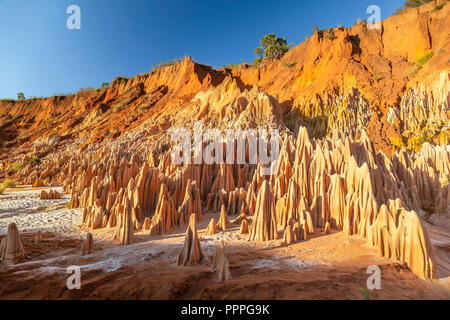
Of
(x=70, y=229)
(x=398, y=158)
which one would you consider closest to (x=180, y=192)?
(x=70, y=229)

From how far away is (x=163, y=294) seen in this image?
3.42 m

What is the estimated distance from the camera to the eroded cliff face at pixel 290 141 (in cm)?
682

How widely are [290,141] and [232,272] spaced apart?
771cm

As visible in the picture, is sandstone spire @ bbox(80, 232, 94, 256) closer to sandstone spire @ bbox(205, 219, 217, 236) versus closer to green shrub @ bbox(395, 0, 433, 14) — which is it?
sandstone spire @ bbox(205, 219, 217, 236)

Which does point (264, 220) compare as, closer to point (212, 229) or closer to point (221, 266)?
A: point (212, 229)

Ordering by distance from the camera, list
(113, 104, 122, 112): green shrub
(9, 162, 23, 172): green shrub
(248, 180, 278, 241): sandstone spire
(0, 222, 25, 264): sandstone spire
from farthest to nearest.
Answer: (113, 104, 122, 112): green shrub < (9, 162, 23, 172): green shrub < (248, 180, 278, 241): sandstone spire < (0, 222, 25, 264): sandstone spire

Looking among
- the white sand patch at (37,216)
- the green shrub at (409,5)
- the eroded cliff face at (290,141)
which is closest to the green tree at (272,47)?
the eroded cliff face at (290,141)

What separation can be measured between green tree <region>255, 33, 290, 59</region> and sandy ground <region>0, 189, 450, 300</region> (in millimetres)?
33643

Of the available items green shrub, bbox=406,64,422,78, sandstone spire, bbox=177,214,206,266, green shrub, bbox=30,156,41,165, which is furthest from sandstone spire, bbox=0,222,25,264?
green shrub, bbox=406,64,422,78

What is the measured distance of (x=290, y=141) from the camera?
10.8 meters

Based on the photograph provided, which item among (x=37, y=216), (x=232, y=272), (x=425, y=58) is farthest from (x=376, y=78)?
(x=37, y=216)

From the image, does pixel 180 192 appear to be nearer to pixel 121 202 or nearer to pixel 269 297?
pixel 121 202

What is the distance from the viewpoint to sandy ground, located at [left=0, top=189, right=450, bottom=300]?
11.3 ft
